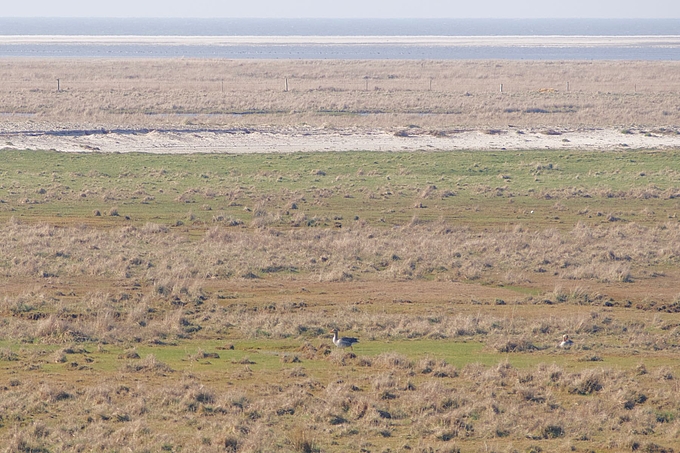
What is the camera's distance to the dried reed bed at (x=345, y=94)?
209ft

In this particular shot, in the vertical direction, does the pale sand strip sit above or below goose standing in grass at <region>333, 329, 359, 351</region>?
below

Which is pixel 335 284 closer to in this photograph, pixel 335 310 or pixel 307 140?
pixel 335 310

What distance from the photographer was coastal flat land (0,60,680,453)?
14.8 m

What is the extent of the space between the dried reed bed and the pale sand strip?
410 centimetres

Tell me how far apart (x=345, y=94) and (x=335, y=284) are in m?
55.3

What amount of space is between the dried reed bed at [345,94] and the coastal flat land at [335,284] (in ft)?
4.83

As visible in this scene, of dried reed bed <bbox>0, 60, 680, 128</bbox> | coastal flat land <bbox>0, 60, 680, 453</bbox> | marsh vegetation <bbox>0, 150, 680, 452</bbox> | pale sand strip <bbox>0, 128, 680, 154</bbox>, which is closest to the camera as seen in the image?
marsh vegetation <bbox>0, 150, 680, 452</bbox>

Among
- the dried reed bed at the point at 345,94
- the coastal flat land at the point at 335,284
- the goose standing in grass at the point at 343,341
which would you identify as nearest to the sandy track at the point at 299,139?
the coastal flat land at the point at 335,284

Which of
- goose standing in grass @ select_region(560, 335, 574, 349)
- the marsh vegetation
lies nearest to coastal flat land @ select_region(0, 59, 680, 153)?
the marsh vegetation

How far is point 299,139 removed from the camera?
54.9 meters

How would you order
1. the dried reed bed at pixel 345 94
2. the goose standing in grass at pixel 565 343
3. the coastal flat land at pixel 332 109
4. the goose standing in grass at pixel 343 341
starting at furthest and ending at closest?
the dried reed bed at pixel 345 94 < the coastal flat land at pixel 332 109 < the goose standing in grass at pixel 565 343 < the goose standing in grass at pixel 343 341

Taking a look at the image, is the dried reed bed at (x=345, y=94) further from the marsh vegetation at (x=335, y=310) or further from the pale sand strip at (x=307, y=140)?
the marsh vegetation at (x=335, y=310)

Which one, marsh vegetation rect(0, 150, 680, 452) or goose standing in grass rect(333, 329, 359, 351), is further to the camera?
goose standing in grass rect(333, 329, 359, 351)

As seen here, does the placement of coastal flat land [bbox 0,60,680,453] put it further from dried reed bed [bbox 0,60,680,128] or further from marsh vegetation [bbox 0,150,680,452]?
dried reed bed [bbox 0,60,680,128]
